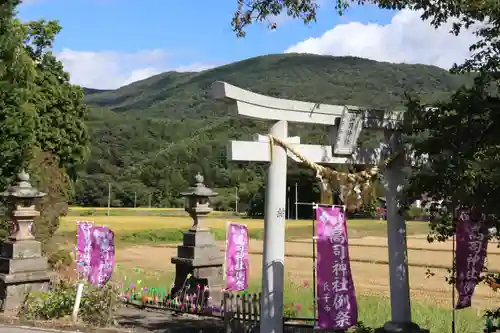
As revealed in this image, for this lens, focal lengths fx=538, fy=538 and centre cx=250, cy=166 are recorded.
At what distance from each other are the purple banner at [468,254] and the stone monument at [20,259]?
875cm

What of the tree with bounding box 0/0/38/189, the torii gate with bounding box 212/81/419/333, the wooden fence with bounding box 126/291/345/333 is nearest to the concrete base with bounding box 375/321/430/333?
the torii gate with bounding box 212/81/419/333

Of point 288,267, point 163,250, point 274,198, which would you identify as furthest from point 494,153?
point 163,250

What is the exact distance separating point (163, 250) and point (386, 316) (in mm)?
24043

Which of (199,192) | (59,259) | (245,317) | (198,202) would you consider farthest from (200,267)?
(59,259)

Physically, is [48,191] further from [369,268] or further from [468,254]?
[369,268]

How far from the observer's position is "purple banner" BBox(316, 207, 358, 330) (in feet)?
22.4

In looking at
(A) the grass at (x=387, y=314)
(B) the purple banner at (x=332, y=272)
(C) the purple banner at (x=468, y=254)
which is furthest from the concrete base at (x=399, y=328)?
(A) the grass at (x=387, y=314)

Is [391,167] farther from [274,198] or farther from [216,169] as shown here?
[216,169]

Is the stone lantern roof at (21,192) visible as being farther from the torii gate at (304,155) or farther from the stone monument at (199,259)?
the torii gate at (304,155)

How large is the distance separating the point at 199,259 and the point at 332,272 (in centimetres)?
614

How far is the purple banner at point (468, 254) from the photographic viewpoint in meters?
6.97

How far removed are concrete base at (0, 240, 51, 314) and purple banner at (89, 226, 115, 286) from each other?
126cm

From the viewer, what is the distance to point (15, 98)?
568 inches

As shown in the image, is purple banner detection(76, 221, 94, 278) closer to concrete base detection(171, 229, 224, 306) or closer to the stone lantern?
concrete base detection(171, 229, 224, 306)
